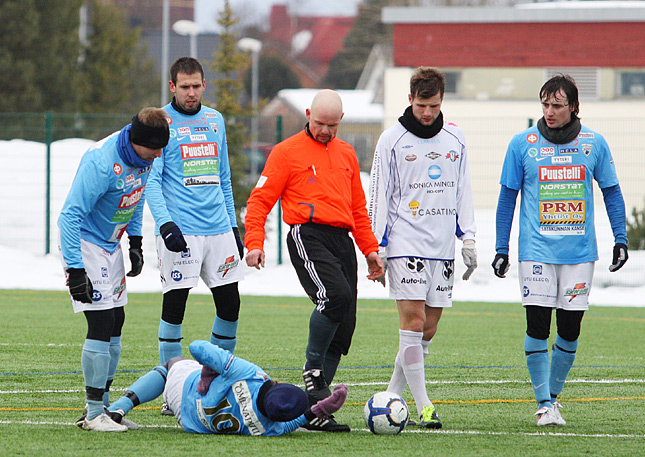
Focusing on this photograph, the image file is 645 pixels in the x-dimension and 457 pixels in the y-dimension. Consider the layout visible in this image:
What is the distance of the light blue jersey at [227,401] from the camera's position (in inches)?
223

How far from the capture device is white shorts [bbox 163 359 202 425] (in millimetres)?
5926

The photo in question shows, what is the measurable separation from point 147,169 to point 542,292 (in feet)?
8.58

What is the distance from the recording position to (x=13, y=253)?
739 inches

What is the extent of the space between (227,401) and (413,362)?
4.37ft

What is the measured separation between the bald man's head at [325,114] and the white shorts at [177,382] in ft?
5.27

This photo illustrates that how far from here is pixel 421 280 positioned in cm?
641

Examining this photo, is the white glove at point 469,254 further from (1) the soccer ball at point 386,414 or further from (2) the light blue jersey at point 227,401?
(2) the light blue jersey at point 227,401

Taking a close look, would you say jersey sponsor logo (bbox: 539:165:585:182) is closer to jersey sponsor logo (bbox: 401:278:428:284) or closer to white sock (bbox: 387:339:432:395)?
jersey sponsor logo (bbox: 401:278:428:284)

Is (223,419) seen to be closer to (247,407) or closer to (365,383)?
(247,407)

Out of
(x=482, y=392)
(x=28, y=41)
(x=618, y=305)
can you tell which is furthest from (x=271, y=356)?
(x=28, y=41)

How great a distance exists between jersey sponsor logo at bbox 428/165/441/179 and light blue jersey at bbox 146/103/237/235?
158 centimetres

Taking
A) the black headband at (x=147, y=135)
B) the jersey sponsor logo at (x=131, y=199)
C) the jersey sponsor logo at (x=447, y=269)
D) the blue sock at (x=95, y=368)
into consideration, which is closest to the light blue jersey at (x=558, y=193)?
the jersey sponsor logo at (x=447, y=269)

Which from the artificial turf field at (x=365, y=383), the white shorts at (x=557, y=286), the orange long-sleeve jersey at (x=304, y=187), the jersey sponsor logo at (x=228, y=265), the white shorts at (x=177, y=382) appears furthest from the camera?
the jersey sponsor logo at (x=228, y=265)

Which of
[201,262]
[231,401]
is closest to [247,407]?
[231,401]
